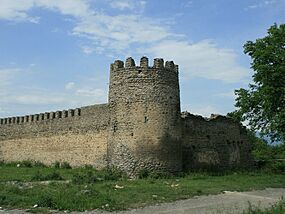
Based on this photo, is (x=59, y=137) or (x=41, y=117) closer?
(x=59, y=137)

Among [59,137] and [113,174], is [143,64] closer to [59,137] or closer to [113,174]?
[113,174]

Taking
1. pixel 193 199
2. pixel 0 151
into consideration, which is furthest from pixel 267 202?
pixel 0 151

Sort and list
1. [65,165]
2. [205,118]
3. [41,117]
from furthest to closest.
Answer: [41,117]
[65,165]
[205,118]

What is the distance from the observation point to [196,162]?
2267 cm

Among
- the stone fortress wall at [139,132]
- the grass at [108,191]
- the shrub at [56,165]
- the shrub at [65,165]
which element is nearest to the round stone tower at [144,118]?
the stone fortress wall at [139,132]

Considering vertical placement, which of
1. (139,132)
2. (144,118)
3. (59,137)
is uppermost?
(144,118)

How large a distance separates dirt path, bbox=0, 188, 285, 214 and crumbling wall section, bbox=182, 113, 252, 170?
7157 mm

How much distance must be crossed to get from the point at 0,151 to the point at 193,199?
938 inches

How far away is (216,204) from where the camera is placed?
12.3 metres

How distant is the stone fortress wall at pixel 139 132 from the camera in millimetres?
19484

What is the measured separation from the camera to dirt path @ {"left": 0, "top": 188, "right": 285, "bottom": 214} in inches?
434

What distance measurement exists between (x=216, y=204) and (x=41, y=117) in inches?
729

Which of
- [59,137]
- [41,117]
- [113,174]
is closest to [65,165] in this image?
[59,137]

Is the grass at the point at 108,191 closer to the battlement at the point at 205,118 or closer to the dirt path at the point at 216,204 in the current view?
the dirt path at the point at 216,204
